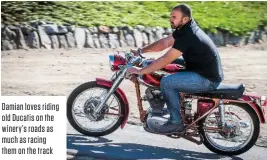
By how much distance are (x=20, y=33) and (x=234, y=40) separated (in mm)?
2450

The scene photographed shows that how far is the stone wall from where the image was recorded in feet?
19.5

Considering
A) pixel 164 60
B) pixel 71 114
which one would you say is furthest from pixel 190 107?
pixel 71 114

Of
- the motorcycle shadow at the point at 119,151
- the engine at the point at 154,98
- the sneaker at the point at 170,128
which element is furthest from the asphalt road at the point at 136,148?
the engine at the point at 154,98

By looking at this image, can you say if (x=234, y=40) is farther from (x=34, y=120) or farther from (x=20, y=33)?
(x=34, y=120)

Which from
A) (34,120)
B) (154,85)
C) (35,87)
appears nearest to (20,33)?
(35,87)

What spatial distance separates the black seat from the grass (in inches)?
67.6

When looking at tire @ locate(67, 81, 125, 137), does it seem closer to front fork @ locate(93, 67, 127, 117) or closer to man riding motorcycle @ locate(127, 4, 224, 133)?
front fork @ locate(93, 67, 127, 117)

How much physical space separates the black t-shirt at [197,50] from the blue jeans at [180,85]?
0.15ft

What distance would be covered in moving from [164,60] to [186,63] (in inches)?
8.5

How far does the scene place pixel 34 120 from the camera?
13.9 feet

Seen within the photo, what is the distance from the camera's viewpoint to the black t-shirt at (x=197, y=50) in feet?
12.7

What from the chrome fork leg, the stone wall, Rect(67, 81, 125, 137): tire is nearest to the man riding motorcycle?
the chrome fork leg

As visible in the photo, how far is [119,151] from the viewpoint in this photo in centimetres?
415

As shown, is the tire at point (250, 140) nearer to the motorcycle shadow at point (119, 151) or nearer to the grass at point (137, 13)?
the motorcycle shadow at point (119, 151)
